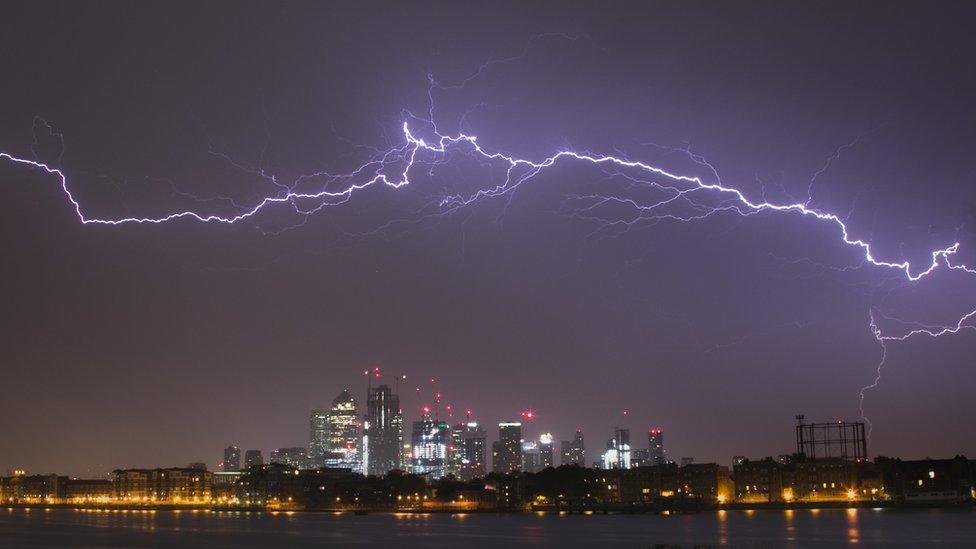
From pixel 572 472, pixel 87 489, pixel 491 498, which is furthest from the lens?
pixel 87 489

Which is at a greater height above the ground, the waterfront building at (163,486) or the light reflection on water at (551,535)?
the light reflection on water at (551,535)

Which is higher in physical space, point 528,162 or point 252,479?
point 528,162

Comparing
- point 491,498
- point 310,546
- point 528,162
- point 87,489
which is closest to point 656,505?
point 491,498

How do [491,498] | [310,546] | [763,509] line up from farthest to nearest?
[491,498], [763,509], [310,546]

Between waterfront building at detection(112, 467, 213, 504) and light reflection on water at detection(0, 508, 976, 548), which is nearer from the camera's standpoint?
light reflection on water at detection(0, 508, 976, 548)

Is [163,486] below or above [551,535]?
below

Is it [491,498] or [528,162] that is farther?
[491,498]

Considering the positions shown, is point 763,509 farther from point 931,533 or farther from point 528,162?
point 528,162

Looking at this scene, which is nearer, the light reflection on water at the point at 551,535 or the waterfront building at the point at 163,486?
the light reflection on water at the point at 551,535

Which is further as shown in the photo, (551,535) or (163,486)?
(163,486)

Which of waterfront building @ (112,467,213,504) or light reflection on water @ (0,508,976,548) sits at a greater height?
light reflection on water @ (0,508,976,548)
